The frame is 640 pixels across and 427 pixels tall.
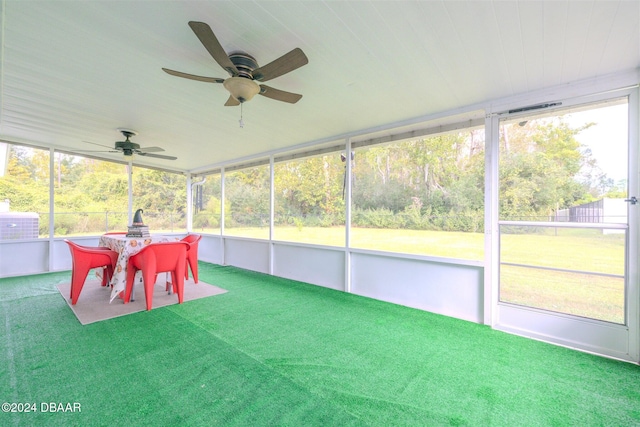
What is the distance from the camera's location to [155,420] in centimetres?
154

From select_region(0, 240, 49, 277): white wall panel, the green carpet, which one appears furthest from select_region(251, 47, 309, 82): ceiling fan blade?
select_region(0, 240, 49, 277): white wall panel

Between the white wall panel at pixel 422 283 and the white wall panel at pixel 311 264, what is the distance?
12.0 inches

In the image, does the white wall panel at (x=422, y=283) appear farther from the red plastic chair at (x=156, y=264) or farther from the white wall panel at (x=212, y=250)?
the white wall panel at (x=212, y=250)

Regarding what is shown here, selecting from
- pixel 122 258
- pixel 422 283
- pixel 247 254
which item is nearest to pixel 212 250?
pixel 247 254

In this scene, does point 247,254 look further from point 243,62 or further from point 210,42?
point 210,42

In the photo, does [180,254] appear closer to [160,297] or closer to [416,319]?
[160,297]

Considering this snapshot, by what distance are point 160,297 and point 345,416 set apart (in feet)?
10.9

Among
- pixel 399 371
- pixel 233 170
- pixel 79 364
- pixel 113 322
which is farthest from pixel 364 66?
pixel 233 170

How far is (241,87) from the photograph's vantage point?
2.07m

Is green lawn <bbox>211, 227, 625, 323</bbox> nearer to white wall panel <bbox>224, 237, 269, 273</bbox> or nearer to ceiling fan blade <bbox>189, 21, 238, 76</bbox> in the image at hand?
ceiling fan blade <bbox>189, 21, 238, 76</bbox>

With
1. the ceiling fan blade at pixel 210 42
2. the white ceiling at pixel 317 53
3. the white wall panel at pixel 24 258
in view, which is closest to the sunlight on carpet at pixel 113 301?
the white wall panel at pixel 24 258

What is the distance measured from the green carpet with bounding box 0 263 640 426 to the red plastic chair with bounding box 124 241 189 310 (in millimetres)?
429

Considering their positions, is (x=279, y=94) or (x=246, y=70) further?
(x=279, y=94)

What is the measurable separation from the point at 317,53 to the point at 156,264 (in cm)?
310
